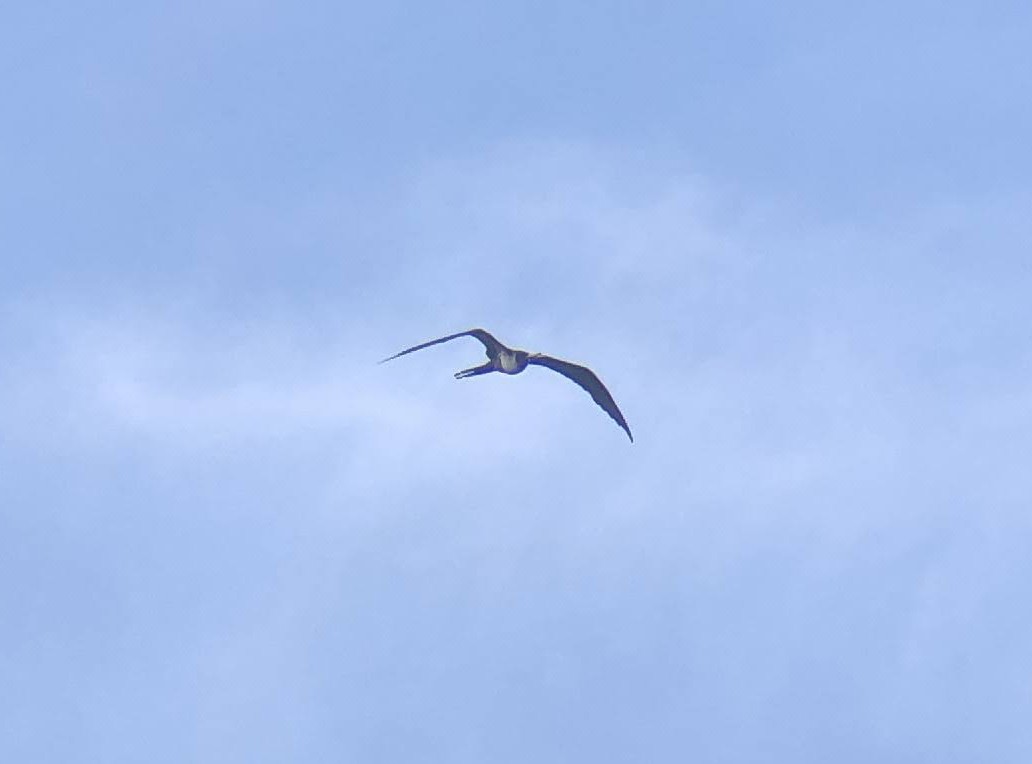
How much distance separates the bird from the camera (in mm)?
72375

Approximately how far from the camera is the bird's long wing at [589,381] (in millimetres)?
75938

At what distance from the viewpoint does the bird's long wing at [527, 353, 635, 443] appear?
7594 cm

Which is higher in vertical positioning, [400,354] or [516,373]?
[516,373]

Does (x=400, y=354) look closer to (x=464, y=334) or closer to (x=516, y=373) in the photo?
(x=464, y=334)

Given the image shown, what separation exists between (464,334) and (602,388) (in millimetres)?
13123

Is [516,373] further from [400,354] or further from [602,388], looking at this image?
[400,354]

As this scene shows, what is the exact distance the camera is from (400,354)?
62.2 meters

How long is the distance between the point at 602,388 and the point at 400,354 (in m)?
17.1

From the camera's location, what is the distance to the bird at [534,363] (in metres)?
72.4

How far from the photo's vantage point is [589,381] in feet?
253

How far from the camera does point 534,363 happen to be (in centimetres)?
7469

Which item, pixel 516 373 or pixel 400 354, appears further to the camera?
pixel 516 373

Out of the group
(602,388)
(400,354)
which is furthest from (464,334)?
(602,388)

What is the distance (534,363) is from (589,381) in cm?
358
